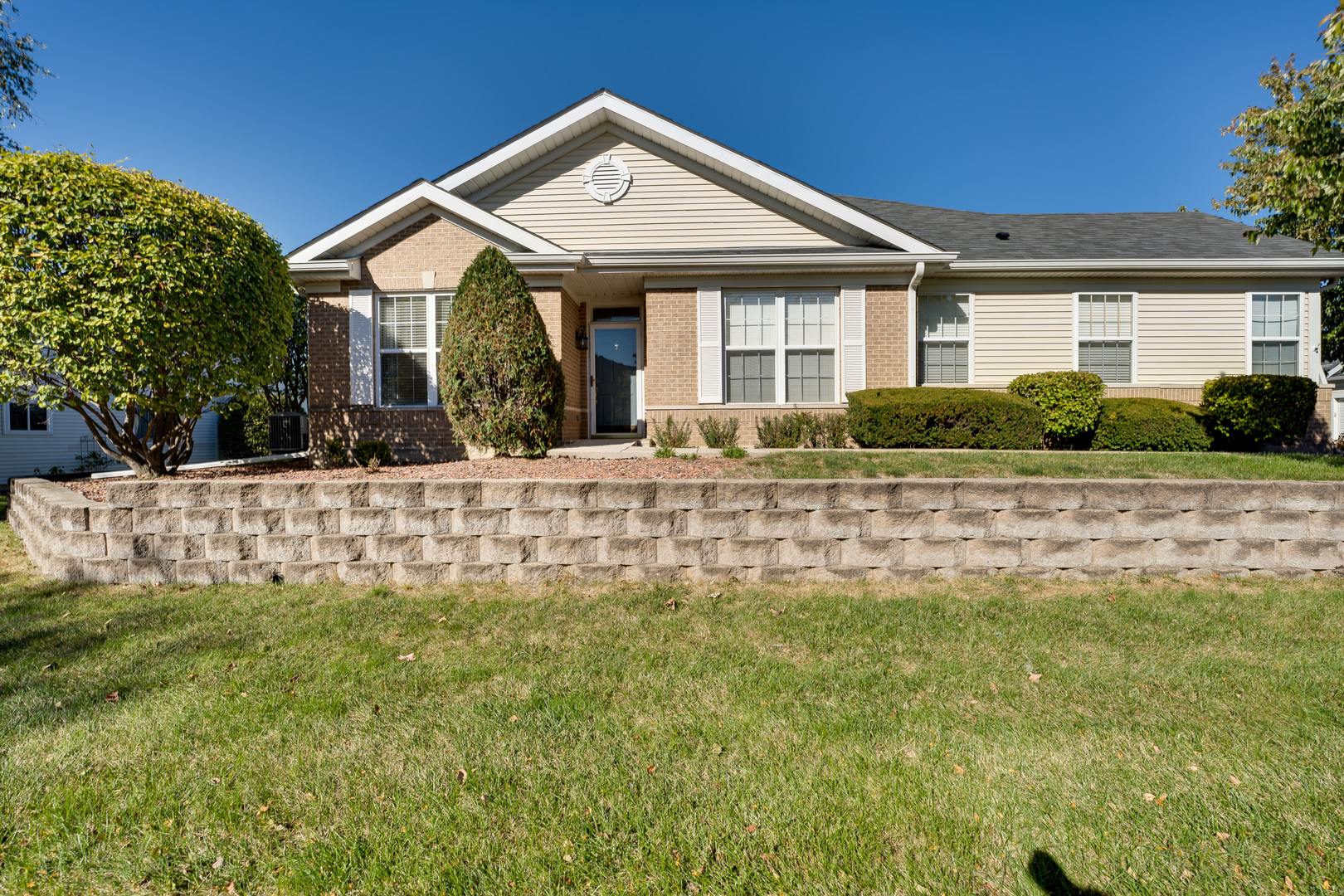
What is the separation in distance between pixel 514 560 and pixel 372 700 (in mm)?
1920

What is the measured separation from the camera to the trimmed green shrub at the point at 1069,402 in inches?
364

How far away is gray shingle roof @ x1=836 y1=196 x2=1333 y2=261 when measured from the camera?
11.0 metres

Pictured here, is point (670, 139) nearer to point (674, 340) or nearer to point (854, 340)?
point (674, 340)

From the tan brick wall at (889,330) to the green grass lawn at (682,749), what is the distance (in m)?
6.53

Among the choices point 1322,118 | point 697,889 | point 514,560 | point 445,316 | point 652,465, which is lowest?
point 697,889

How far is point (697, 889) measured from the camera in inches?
69.2

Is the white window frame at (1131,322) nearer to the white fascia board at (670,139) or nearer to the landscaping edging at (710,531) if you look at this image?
the white fascia board at (670,139)

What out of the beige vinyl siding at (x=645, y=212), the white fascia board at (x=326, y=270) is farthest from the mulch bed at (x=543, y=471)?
the beige vinyl siding at (x=645, y=212)

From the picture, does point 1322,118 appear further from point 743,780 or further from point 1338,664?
point 743,780

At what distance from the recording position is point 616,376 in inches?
461

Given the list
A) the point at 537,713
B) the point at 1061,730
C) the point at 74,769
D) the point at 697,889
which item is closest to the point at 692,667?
the point at 537,713

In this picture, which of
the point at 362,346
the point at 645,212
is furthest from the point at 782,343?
the point at 362,346

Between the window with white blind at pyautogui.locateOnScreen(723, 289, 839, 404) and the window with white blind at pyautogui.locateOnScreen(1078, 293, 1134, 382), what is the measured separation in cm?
502

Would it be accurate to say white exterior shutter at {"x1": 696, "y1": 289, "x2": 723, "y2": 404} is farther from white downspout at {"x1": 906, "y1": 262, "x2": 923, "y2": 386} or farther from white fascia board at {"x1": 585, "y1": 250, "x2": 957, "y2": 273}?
white downspout at {"x1": 906, "y1": 262, "x2": 923, "y2": 386}
